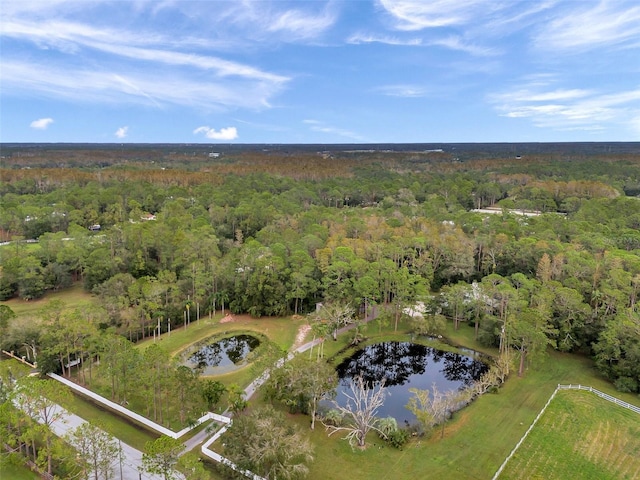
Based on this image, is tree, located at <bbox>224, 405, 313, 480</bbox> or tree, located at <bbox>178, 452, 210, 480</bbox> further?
tree, located at <bbox>224, 405, 313, 480</bbox>

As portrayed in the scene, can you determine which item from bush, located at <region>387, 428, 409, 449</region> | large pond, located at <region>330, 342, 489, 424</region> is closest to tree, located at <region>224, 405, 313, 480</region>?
bush, located at <region>387, 428, 409, 449</region>

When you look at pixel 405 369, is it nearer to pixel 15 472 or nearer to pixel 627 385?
pixel 627 385

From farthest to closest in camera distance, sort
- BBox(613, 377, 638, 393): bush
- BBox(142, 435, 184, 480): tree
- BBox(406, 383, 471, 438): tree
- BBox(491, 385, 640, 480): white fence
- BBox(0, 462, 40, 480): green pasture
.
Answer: BBox(613, 377, 638, 393): bush, BBox(406, 383, 471, 438): tree, BBox(491, 385, 640, 480): white fence, BBox(0, 462, 40, 480): green pasture, BBox(142, 435, 184, 480): tree

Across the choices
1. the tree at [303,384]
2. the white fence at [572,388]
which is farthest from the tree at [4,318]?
the white fence at [572,388]

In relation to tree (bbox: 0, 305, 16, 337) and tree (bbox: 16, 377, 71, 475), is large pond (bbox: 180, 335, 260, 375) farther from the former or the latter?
tree (bbox: 0, 305, 16, 337)

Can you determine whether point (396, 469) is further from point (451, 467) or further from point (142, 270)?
point (142, 270)

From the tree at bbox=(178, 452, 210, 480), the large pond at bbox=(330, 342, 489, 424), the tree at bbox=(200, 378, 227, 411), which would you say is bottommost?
the large pond at bbox=(330, 342, 489, 424)
